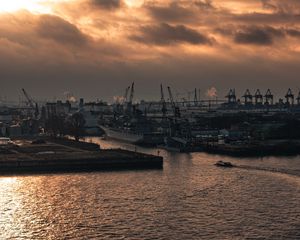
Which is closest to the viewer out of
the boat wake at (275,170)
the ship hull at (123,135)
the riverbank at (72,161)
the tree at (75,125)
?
the boat wake at (275,170)

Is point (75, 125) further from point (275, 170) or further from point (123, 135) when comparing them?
point (275, 170)

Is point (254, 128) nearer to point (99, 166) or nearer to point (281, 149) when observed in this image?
point (281, 149)

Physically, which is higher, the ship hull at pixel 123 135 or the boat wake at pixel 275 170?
the ship hull at pixel 123 135

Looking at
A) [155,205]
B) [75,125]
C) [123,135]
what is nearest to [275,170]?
[155,205]

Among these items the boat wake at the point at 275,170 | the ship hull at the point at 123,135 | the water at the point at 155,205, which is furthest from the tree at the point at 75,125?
the water at the point at 155,205

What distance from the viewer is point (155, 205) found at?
18547 mm

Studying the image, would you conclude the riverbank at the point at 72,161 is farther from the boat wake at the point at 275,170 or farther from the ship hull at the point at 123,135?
the ship hull at the point at 123,135

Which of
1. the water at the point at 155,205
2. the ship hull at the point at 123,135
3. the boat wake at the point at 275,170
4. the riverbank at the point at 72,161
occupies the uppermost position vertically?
the ship hull at the point at 123,135

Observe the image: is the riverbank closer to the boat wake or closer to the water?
the water

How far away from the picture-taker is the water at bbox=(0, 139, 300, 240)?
15508 mm

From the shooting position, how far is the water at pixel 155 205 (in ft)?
50.9

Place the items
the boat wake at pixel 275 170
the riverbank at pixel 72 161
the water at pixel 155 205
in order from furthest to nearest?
the riverbank at pixel 72 161, the boat wake at pixel 275 170, the water at pixel 155 205

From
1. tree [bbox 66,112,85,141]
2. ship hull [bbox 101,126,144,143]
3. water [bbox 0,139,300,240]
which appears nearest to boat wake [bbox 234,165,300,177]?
water [bbox 0,139,300,240]

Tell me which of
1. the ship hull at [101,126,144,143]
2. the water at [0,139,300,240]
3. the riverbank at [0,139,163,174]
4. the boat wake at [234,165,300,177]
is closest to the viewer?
the water at [0,139,300,240]
